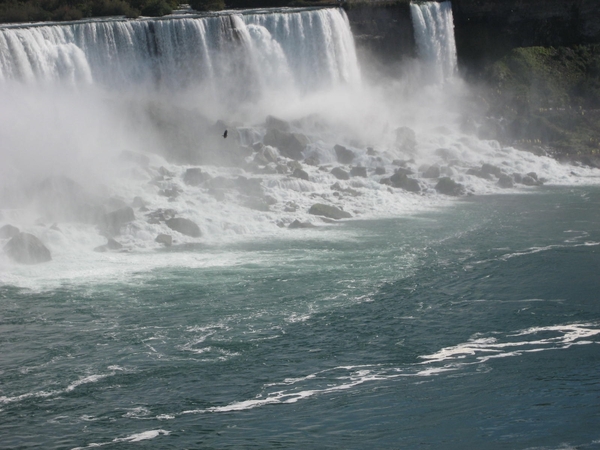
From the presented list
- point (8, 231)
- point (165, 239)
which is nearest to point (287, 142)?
point (165, 239)

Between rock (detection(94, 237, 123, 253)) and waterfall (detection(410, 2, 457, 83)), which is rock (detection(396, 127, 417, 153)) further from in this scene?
rock (detection(94, 237, 123, 253))

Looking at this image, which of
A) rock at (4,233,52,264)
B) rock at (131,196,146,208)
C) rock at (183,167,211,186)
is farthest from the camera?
rock at (183,167,211,186)

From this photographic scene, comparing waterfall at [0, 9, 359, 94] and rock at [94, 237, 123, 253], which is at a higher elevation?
waterfall at [0, 9, 359, 94]

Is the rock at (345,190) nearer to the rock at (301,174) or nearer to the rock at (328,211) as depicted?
the rock at (301,174)

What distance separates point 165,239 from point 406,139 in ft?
55.2

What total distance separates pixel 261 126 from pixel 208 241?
12.0 m

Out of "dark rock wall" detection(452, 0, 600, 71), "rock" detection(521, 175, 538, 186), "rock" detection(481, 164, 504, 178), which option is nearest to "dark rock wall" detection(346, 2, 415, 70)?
"dark rock wall" detection(452, 0, 600, 71)

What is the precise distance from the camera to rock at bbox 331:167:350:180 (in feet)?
129

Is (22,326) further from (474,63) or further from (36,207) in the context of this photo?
(474,63)

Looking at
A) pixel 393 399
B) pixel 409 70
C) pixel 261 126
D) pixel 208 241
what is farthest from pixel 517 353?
pixel 409 70

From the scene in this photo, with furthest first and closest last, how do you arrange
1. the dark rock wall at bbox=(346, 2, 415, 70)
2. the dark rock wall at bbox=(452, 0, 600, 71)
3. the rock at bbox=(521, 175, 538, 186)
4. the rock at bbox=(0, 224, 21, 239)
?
the dark rock wall at bbox=(452, 0, 600, 71), the dark rock wall at bbox=(346, 2, 415, 70), the rock at bbox=(521, 175, 538, 186), the rock at bbox=(0, 224, 21, 239)

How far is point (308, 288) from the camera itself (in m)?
24.8

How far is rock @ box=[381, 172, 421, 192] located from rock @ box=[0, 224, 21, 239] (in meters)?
16.2

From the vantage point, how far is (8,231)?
97.6ft
